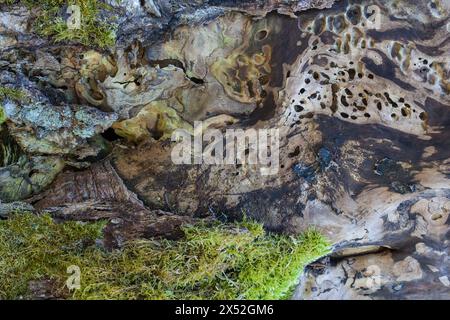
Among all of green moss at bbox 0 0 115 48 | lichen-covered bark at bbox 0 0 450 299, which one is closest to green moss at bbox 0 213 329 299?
lichen-covered bark at bbox 0 0 450 299

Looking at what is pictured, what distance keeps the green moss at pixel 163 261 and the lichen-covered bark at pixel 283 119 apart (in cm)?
11

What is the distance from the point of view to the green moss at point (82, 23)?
237cm

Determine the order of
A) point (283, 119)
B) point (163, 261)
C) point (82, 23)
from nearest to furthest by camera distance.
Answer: point (163, 261), point (82, 23), point (283, 119)

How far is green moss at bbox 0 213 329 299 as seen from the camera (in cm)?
224

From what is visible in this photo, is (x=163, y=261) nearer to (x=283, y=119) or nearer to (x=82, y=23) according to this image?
(x=283, y=119)

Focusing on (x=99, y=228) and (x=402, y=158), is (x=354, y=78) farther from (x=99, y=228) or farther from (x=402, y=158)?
(x=99, y=228)

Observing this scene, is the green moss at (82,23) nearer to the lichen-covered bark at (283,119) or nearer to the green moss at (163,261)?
the lichen-covered bark at (283,119)

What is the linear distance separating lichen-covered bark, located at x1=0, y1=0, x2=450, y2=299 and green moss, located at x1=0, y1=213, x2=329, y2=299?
0.37ft

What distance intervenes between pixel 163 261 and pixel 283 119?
103cm

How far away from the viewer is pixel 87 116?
2600 mm

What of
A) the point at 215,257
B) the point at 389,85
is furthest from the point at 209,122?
the point at 389,85

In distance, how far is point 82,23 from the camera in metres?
2.42

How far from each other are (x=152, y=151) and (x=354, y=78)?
4.13 ft

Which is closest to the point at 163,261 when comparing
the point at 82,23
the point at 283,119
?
the point at 283,119
